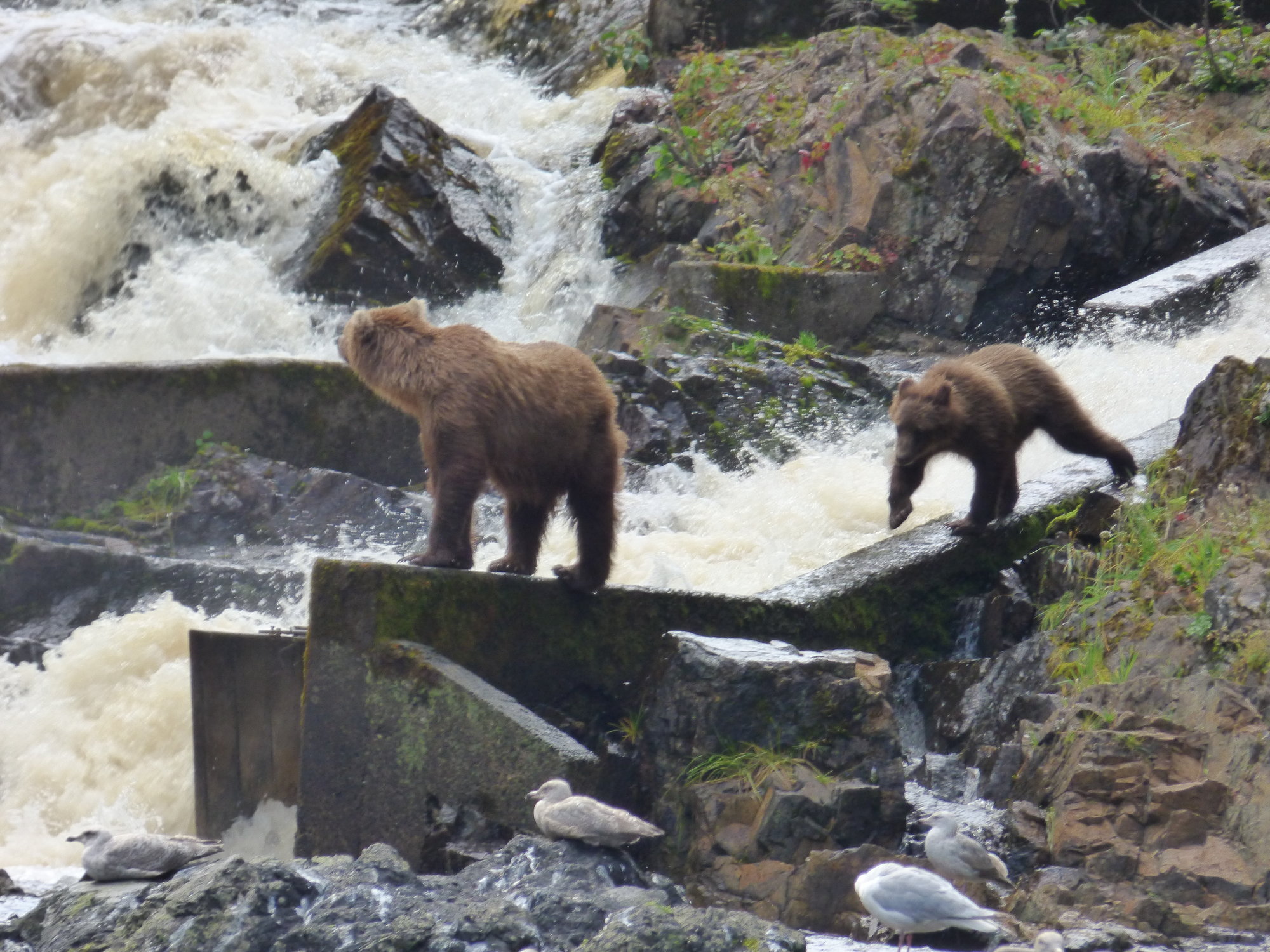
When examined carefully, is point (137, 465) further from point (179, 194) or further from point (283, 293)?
point (179, 194)

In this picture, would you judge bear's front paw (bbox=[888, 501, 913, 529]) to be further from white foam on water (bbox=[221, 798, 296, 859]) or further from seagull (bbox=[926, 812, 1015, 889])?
white foam on water (bbox=[221, 798, 296, 859])

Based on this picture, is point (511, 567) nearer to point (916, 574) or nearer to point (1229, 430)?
point (916, 574)

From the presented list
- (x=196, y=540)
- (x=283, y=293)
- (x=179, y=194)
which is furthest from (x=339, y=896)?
(x=179, y=194)

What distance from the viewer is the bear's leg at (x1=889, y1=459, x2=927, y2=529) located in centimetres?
792

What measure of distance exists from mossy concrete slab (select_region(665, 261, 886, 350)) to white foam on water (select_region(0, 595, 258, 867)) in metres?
4.94

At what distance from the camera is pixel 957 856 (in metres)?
4.55

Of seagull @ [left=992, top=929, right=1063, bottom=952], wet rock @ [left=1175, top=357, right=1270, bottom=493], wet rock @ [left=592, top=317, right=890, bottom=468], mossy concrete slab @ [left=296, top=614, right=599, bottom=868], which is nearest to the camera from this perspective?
seagull @ [left=992, top=929, right=1063, bottom=952]

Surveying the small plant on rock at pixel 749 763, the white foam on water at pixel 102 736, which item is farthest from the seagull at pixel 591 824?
the white foam on water at pixel 102 736

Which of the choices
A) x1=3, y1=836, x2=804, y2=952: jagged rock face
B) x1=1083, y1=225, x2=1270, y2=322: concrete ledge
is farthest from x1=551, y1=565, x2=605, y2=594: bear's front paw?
x1=1083, y1=225, x2=1270, y2=322: concrete ledge

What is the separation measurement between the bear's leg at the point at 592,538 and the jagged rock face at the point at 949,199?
244 inches

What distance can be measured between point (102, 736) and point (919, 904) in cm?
539

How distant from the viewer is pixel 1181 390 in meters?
10.1

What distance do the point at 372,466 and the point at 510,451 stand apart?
4.49 metres

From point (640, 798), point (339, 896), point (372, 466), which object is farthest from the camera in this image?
point (372, 466)
